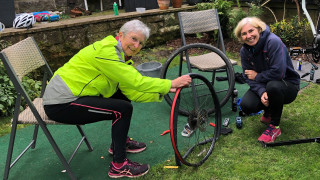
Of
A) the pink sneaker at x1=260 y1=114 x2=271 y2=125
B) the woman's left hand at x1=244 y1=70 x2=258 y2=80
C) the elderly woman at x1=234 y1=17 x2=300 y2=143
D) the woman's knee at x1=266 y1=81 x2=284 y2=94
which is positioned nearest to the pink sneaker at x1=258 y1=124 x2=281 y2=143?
the elderly woman at x1=234 y1=17 x2=300 y2=143

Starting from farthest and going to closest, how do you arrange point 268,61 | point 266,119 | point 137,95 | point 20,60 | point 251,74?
point 266,119 → point 251,74 → point 268,61 → point 137,95 → point 20,60

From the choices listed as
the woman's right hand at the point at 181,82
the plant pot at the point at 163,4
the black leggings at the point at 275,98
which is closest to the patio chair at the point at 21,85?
the woman's right hand at the point at 181,82

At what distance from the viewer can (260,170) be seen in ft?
8.01

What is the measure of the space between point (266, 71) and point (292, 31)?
128 inches

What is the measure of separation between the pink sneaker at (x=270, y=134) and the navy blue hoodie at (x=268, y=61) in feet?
1.19

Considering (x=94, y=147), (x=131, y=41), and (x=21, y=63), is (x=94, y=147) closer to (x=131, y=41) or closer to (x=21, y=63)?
(x=21, y=63)

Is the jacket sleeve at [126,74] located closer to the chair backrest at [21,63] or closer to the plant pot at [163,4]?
the chair backrest at [21,63]

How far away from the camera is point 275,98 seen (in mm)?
2672

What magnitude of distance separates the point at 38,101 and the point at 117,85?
80 centimetres

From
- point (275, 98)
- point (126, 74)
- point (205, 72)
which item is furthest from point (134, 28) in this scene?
point (205, 72)

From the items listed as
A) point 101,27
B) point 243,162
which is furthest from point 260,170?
point 101,27

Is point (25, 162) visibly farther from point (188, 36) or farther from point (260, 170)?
point (188, 36)

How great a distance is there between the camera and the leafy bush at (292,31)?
5488 millimetres

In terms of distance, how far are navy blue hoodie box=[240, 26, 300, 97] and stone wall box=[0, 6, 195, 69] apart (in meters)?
3.19
